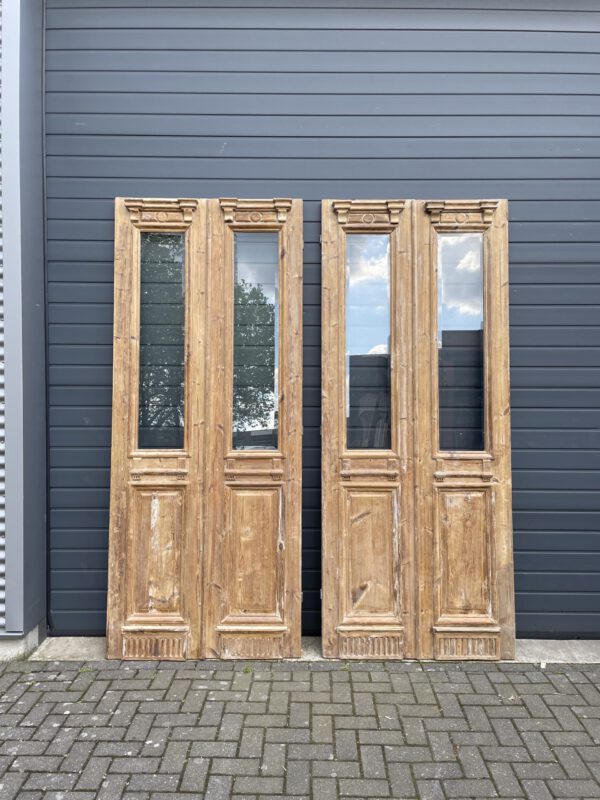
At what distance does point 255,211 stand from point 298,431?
1454mm

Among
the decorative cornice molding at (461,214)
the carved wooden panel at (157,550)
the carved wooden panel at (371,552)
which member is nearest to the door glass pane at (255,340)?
the carved wooden panel at (157,550)

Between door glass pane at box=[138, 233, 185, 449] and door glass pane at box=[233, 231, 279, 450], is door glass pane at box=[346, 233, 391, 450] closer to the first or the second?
door glass pane at box=[233, 231, 279, 450]

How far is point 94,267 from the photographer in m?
3.33

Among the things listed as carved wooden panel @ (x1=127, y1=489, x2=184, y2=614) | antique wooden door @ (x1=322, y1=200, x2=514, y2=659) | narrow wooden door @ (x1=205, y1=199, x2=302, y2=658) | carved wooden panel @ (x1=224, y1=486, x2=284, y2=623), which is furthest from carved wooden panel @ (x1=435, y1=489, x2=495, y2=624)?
carved wooden panel @ (x1=127, y1=489, x2=184, y2=614)

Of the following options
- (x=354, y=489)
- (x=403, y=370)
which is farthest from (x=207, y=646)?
(x=403, y=370)

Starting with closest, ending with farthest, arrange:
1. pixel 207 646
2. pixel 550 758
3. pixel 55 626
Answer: pixel 550 758, pixel 207 646, pixel 55 626

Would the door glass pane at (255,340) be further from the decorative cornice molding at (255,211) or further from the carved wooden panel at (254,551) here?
the carved wooden panel at (254,551)

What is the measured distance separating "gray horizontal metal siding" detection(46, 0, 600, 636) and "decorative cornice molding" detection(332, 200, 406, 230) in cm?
22

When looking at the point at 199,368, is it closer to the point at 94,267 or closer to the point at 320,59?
the point at 94,267

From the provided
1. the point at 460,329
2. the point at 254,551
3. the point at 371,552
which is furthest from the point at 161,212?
the point at 371,552

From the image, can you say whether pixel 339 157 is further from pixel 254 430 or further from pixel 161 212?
pixel 254 430

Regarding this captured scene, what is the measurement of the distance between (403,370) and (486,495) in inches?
37.5

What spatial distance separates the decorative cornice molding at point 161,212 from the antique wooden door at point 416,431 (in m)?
0.90

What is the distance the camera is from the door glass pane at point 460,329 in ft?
10.5
